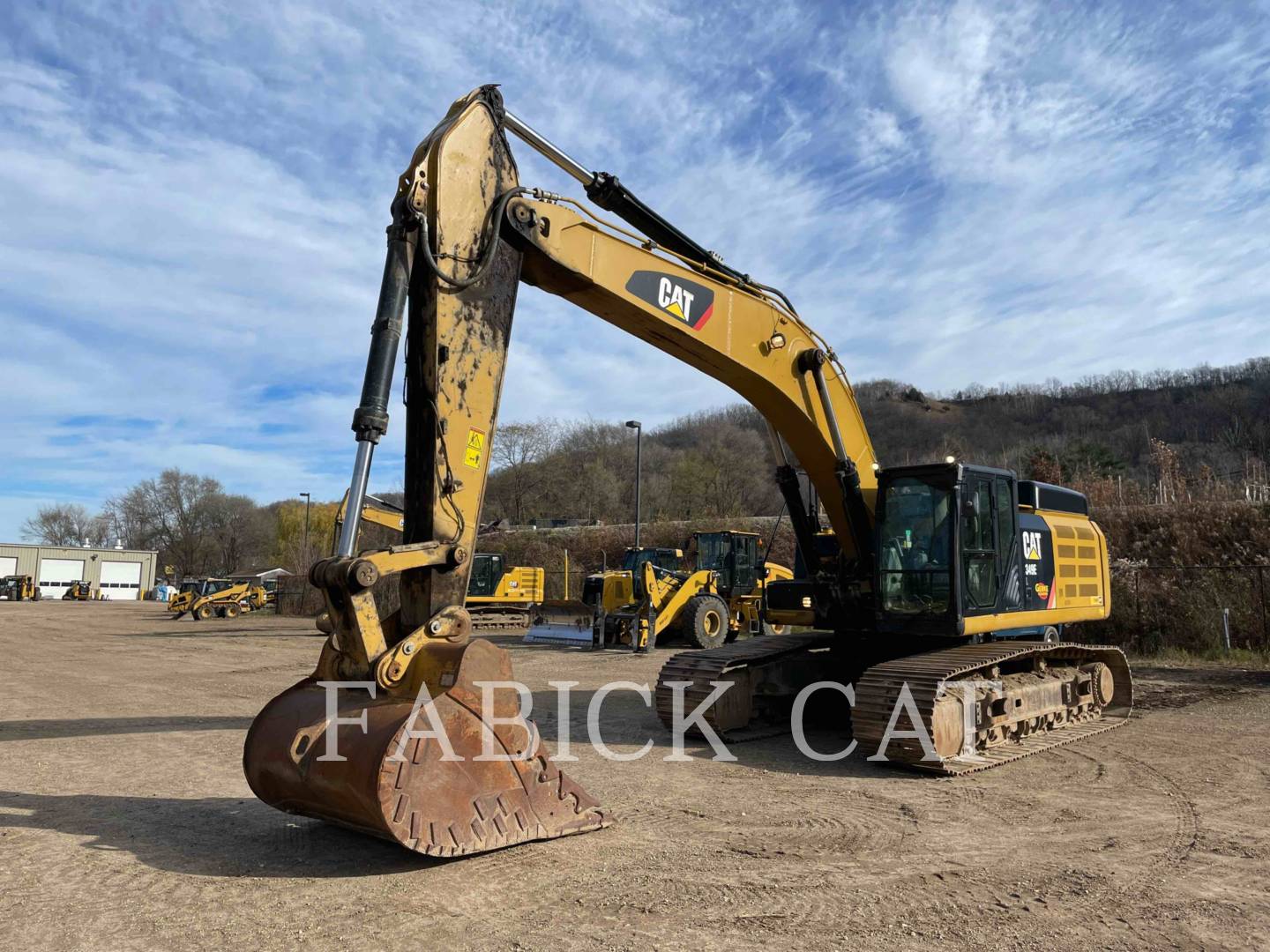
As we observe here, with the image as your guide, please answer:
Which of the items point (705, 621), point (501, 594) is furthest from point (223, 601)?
point (705, 621)

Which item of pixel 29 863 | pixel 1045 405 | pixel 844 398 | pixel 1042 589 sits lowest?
pixel 29 863

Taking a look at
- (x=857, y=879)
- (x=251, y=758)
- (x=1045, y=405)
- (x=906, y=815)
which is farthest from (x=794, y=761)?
(x=1045, y=405)

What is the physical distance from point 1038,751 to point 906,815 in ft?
9.61

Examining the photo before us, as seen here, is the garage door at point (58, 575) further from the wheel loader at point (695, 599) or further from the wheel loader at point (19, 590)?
the wheel loader at point (695, 599)

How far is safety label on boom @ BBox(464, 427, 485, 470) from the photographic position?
5491 millimetres

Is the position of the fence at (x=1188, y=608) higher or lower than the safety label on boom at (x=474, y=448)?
lower

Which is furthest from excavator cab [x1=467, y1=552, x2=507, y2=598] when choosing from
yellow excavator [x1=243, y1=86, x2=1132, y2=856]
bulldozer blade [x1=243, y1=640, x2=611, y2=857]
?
bulldozer blade [x1=243, y1=640, x2=611, y2=857]

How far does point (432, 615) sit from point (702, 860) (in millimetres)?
1971

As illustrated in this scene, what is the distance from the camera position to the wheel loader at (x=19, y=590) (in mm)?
65188

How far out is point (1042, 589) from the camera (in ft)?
30.9

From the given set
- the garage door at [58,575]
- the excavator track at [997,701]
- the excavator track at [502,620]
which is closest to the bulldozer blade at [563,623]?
the excavator track at [502,620]

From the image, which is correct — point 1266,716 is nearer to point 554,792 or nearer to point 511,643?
point 554,792

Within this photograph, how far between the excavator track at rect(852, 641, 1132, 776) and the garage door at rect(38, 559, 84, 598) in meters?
79.8

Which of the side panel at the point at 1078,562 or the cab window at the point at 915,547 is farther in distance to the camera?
the side panel at the point at 1078,562
